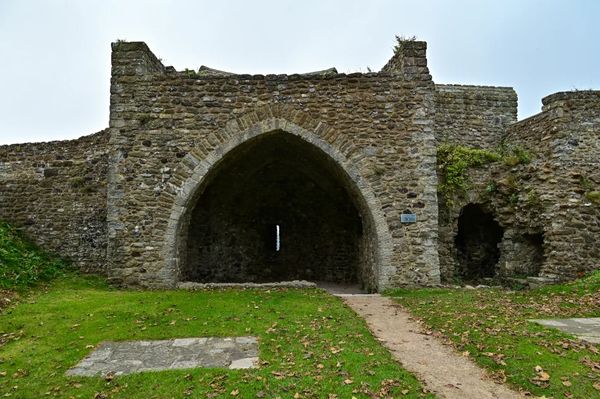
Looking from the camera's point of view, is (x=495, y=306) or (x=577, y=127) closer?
(x=495, y=306)

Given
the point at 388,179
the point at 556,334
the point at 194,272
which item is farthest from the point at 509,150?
the point at 194,272

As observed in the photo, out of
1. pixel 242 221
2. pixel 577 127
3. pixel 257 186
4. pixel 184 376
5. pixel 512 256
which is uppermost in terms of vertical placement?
pixel 577 127

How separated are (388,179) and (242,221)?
24.2ft

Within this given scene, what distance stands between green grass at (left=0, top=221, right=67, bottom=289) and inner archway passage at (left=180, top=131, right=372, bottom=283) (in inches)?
160

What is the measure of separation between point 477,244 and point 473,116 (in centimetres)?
572

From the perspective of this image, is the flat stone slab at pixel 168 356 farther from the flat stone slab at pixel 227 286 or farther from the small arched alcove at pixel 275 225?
the small arched alcove at pixel 275 225

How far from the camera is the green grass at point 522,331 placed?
5.52 meters

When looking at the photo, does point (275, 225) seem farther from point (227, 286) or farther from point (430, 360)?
point (430, 360)

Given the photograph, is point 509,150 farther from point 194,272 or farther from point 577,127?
point 194,272

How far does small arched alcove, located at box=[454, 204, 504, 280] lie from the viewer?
14977 millimetres

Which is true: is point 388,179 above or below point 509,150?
below

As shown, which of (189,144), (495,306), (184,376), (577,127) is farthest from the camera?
(577,127)

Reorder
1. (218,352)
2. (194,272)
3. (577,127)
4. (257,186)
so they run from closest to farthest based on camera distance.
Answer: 1. (218,352)
2. (577,127)
3. (194,272)
4. (257,186)

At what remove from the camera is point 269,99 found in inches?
478
